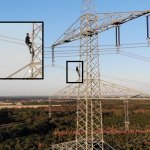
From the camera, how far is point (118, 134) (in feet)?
181

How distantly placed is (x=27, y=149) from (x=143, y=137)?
19430mm

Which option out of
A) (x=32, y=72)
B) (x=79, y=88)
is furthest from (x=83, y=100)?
(x=32, y=72)

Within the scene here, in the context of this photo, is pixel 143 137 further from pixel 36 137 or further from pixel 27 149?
pixel 27 149

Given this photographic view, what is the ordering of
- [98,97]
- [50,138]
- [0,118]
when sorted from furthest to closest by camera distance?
1. [0,118]
2. [50,138]
3. [98,97]

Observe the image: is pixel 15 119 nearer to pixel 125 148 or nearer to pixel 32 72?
pixel 125 148

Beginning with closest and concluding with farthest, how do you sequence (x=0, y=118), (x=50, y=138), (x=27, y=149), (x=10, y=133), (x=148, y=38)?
1. (x=148, y=38)
2. (x=27, y=149)
3. (x=50, y=138)
4. (x=10, y=133)
5. (x=0, y=118)

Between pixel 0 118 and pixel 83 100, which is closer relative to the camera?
pixel 83 100

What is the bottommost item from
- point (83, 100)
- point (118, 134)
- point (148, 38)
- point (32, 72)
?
point (118, 134)

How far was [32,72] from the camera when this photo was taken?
12.8 meters

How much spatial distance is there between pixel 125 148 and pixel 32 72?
31.2 meters

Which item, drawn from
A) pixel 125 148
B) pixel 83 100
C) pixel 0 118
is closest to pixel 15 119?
pixel 0 118

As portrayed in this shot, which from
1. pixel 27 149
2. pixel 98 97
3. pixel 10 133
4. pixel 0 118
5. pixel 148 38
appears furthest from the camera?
pixel 0 118

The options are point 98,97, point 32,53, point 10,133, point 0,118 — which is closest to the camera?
point 32,53

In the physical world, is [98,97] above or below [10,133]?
above
